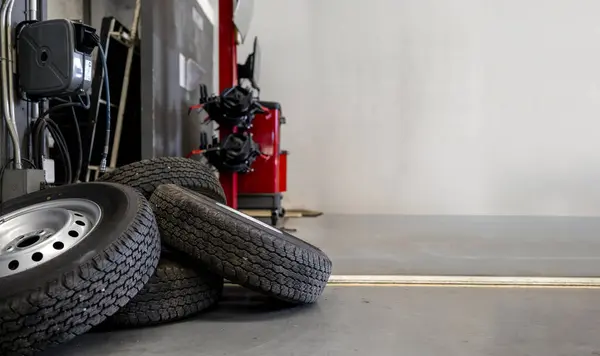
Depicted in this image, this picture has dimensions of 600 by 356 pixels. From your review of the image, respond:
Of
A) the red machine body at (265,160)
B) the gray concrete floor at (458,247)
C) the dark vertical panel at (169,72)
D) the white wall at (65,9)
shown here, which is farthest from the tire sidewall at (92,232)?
the red machine body at (265,160)

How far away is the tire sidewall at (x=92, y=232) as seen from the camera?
0.88 m

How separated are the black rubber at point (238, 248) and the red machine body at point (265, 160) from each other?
2.29 meters

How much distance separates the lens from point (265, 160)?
11.8 feet

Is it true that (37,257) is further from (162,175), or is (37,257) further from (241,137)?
(241,137)

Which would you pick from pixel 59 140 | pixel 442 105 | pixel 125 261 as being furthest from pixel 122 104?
pixel 442 105

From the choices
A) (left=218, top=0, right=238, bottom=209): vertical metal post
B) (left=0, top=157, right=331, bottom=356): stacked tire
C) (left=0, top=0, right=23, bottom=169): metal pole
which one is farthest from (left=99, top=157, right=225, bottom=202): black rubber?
(left=218, top=0, right=238, bottom=209): vertical metal post

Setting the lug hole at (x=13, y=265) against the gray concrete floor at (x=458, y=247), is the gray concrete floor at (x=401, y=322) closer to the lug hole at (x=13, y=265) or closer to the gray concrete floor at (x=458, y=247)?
the gray concrete floor at (x=458, y=247)

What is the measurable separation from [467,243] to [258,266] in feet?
6.10

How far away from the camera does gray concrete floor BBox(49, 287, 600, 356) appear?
1.00m

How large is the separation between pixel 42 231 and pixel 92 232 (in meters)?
0.19

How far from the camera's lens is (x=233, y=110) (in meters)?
2.89

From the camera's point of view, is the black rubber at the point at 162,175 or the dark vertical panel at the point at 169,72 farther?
the dark vertical panel at the point at 169,72

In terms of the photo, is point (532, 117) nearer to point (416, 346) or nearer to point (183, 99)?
point (183, 99)

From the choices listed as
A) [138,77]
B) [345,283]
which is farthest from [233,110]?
[345,283]
